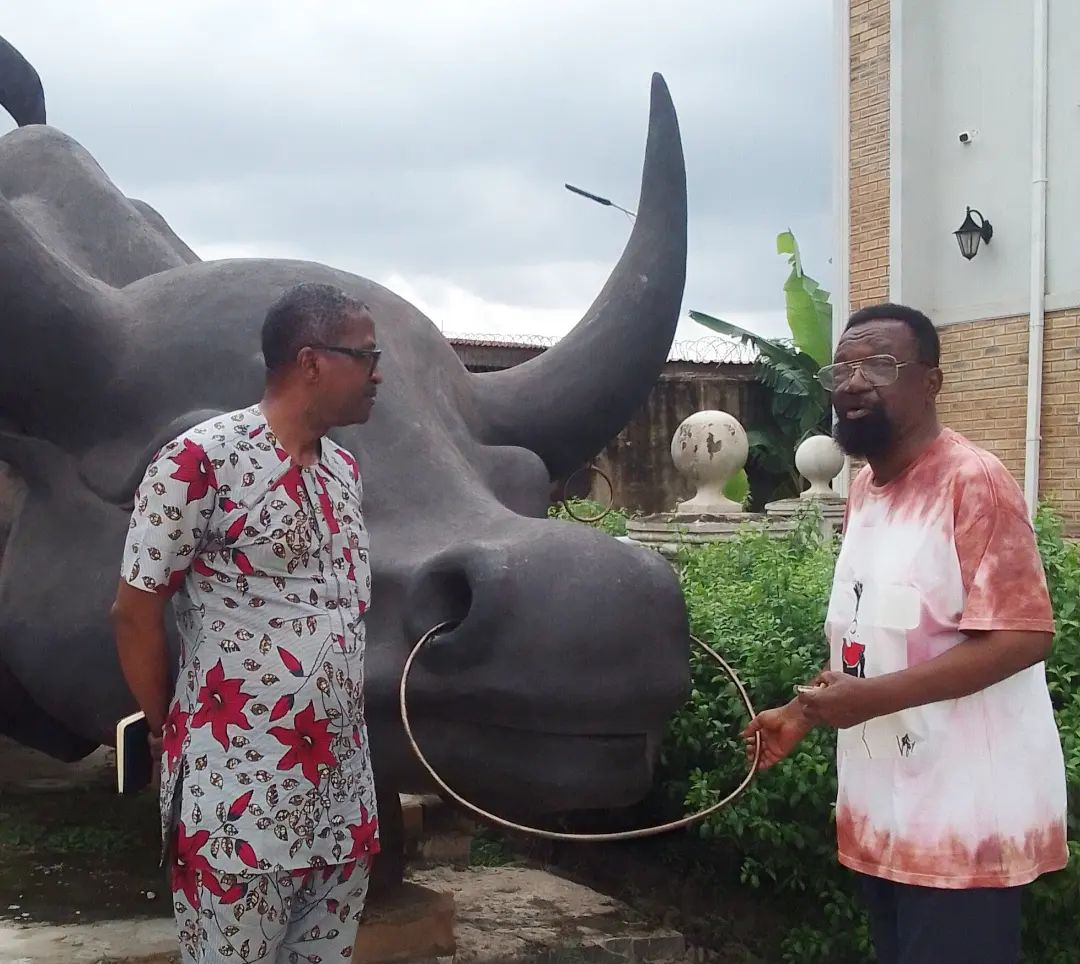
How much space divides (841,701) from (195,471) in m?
1.19

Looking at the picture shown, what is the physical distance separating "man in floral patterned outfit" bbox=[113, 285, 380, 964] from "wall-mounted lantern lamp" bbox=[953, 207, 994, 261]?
11113mm

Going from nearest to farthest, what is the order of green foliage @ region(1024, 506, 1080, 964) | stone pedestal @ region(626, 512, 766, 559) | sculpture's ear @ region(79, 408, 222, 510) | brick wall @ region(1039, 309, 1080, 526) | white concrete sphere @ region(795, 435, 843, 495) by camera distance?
1. sculpture's ear @ region(79, 408, 222, 510)
2. green foliage @ region(1024, 506, 1080, 964)
3. stone pedestal @ region(626, 512, 766, 559)
4. white concrete sphere @ region(795, 435, 843, 495)
5. brick wall @ region(1039, 309, 1080, 526)

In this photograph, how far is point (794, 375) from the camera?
53.7ft

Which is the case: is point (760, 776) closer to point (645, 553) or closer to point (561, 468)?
point (561, 468)

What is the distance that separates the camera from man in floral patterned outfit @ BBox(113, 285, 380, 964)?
2211mm

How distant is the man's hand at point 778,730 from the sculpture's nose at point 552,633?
0.21m

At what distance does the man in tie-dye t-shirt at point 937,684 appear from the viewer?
231 cm

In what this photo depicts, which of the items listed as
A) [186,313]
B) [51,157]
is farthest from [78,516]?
[51,157]

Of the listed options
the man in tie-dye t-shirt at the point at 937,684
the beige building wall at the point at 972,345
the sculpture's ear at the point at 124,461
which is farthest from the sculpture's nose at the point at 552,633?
the beige building wall at the point at 972,345

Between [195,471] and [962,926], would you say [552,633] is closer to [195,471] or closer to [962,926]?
[195,471]

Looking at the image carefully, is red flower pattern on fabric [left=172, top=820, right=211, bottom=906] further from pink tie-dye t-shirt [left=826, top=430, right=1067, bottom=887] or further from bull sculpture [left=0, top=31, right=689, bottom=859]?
pink tie-dye t-shirt [left=826, top=430, right=1067, bottom=887]

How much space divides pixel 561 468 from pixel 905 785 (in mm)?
1678

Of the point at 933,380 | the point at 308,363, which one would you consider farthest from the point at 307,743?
the point at 933,380

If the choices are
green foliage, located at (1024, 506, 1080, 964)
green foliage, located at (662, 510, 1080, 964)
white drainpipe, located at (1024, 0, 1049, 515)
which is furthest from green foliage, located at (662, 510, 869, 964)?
white drainpipe, located at (1024, 0, 1049, 515)
